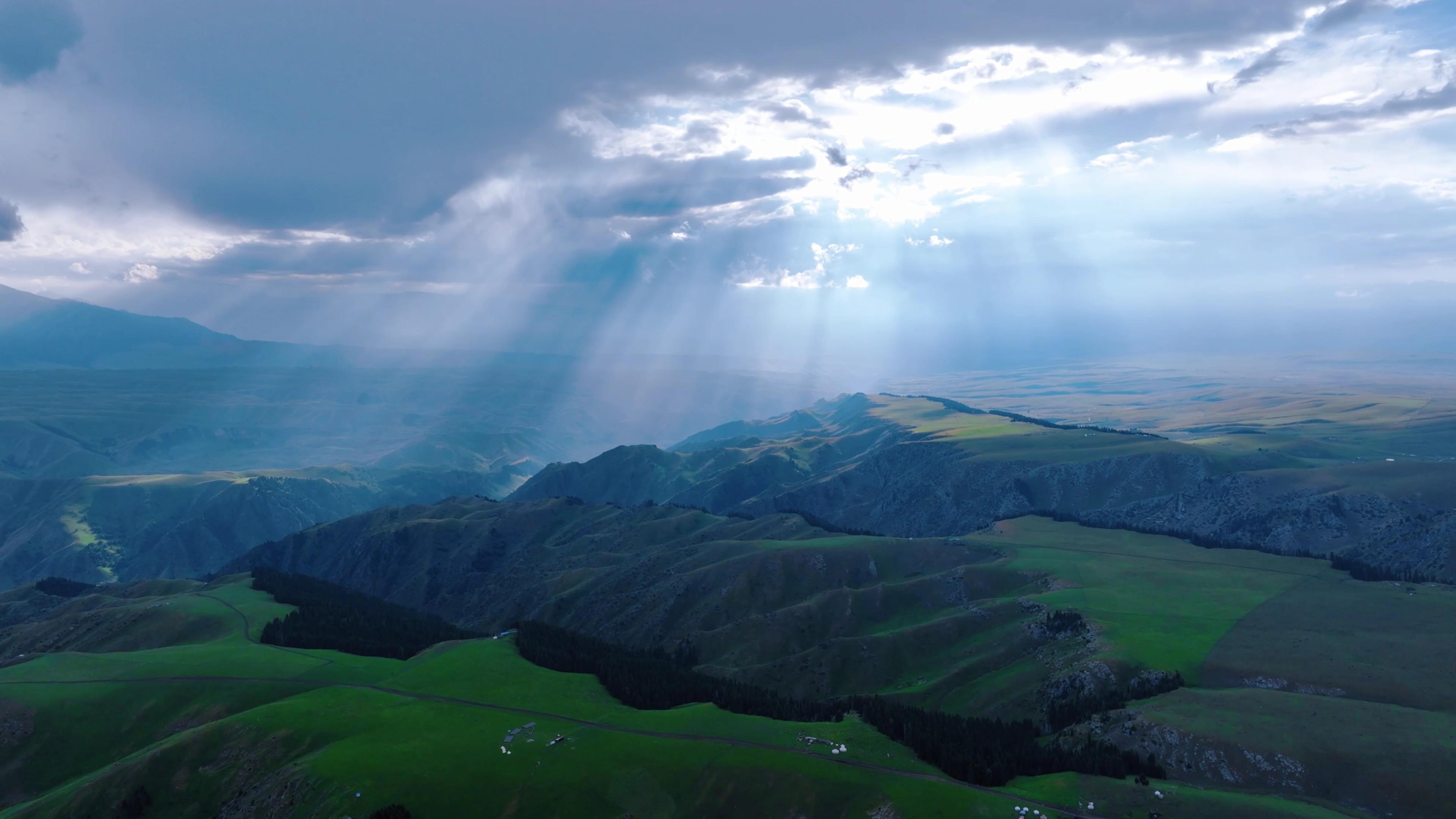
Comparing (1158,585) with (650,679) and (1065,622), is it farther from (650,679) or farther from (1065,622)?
(650,679)

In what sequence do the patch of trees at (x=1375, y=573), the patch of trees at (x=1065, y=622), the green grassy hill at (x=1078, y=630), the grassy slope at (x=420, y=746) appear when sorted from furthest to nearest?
the patch of trees at (x=1375, y=573), the patch of trees at (x=1065, y=622), the green grassy hill at (x=1078, y=630), the grassy slope at (x=420, y=746)

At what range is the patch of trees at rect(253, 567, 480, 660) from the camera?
13025cm

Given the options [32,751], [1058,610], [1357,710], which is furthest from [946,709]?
[32,751]

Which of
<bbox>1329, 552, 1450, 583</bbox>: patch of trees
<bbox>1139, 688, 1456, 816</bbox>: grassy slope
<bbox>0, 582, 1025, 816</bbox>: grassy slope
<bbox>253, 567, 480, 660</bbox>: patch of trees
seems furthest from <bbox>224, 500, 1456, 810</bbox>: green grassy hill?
<bbox>0, 582, 1025, 816</bbox>: grassy slope

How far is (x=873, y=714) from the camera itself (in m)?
88.9

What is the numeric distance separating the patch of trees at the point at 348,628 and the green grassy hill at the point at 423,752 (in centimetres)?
1314

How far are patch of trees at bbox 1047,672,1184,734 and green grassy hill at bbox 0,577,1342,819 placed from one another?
26014 mm

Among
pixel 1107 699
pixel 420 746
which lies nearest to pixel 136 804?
pixel 420 746

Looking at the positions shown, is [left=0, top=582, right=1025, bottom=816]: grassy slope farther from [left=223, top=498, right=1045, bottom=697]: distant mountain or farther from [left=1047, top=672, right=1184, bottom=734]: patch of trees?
[left=223, top=498, right=1045, bottom=697]: distant mountain

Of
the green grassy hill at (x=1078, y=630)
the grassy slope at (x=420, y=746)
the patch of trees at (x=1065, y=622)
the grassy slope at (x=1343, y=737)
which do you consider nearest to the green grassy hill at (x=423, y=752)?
the grassy slope at (x=420, y=746)

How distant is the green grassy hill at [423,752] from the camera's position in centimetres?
6844

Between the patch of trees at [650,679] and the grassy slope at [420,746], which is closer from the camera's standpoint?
the grassy slope at [420,746]

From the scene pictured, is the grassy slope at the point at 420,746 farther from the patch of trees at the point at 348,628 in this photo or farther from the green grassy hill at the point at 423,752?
the patch of trees at the point at 348,628

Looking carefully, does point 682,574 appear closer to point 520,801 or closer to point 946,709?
point 946,709
